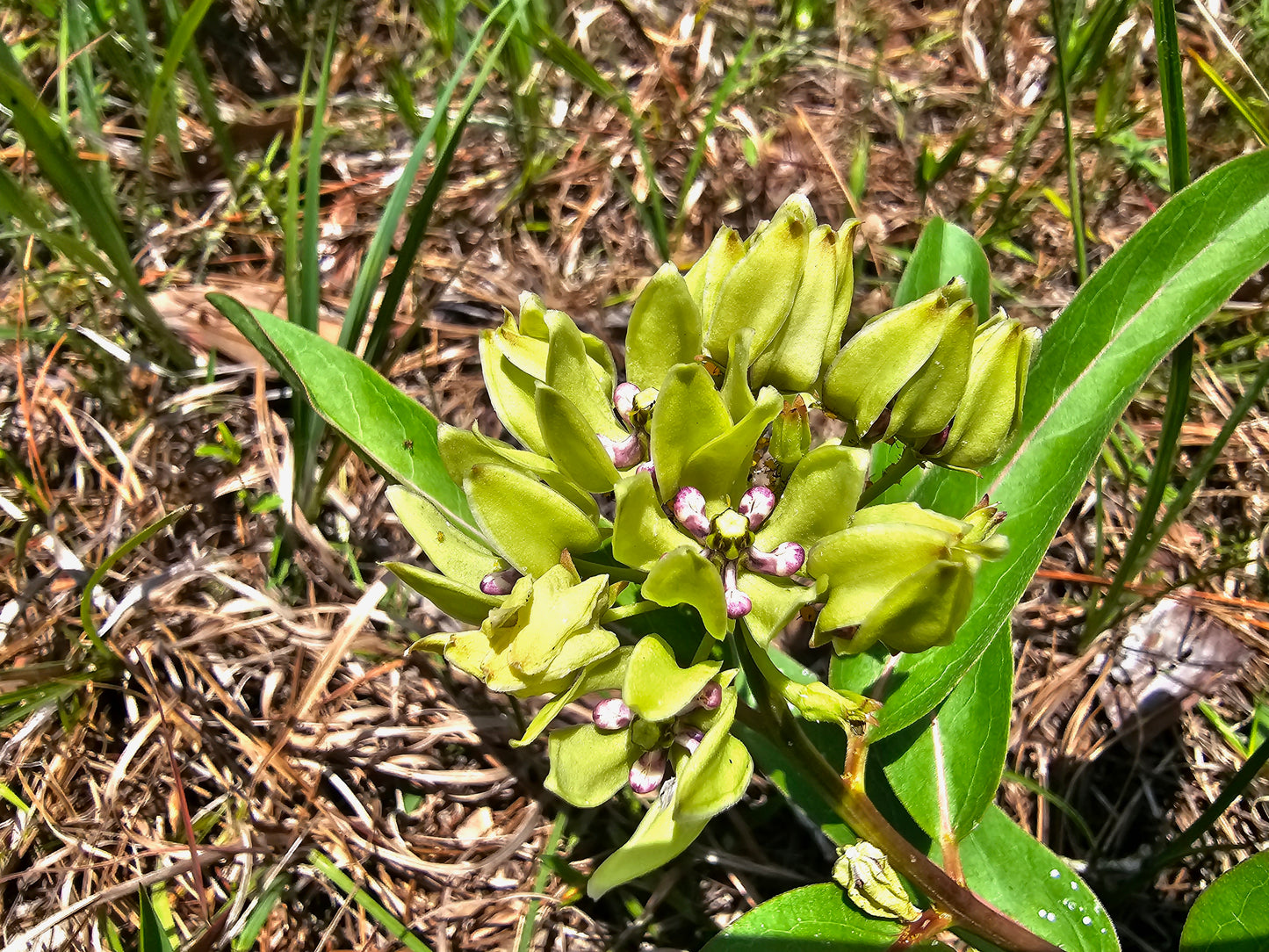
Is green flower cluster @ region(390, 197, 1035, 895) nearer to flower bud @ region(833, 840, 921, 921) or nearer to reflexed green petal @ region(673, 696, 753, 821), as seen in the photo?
reflexed green petal @ region(673, 696, 753, 821)

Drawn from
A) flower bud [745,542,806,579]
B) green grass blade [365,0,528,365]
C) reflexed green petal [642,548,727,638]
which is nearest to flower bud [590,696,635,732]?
reflexed green petal [642,548,727,638]

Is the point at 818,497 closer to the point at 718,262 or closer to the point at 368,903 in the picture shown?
the point at 718,262

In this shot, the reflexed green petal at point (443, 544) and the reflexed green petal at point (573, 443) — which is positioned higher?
the reflexed green petal at point (573, 443)

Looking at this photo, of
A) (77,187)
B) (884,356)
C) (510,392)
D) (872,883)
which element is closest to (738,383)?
(884,356)

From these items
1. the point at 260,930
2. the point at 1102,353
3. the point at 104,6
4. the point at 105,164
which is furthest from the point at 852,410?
the point at 104,6

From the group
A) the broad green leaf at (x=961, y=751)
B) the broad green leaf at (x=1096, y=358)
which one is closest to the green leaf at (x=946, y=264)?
the broad green leaf at (x=1096, y=358)

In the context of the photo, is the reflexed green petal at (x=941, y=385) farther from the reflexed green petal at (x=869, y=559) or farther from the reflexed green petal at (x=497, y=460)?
the reflexed green petal at (x=497, y=460)
